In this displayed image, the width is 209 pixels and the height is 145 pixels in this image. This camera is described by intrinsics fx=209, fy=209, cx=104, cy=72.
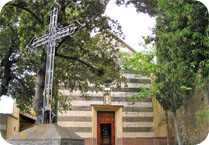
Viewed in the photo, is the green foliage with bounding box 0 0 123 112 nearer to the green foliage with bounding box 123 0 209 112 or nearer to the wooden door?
the green foliage with bounding box 123 0 209 112

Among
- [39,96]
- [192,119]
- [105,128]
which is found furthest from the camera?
[105,128]

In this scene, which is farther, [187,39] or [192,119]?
[192,119]

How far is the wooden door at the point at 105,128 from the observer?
11.6 meters

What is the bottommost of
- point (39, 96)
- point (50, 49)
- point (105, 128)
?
point (105, 128)

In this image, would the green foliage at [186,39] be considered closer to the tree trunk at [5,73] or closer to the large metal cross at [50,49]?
the large metal cross at [50,49]

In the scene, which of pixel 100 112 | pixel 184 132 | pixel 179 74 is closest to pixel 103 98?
pixel 100 112

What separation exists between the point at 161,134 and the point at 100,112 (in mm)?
3602

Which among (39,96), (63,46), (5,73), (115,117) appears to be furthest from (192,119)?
(5,73)

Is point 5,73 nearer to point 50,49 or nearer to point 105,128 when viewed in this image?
point 50,49

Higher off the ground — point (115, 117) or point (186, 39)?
point (186, 39)

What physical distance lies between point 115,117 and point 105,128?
2.88ft

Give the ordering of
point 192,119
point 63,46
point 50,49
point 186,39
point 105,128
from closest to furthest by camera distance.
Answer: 1. point 50,49
2. point 186,39
3. point 63,46
4. point 192,119
5. point 105,128

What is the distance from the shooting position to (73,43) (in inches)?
295

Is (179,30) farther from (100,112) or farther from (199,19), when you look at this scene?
(100,112)
